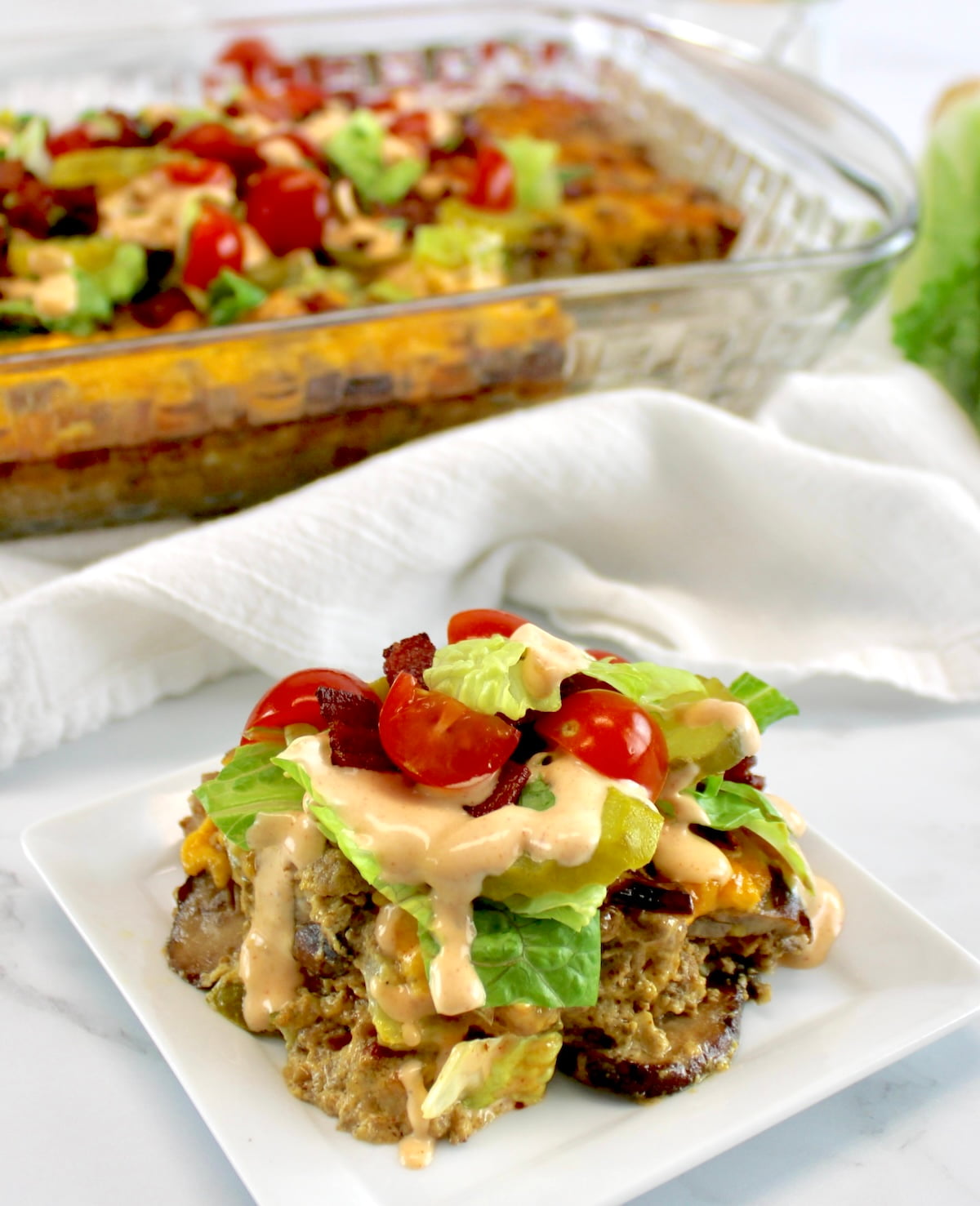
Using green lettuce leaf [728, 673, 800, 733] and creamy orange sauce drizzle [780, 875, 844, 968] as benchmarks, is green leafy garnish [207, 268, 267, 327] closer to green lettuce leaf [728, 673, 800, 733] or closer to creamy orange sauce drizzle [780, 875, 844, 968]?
green lettuce leaf [728, 673, 800, 733]

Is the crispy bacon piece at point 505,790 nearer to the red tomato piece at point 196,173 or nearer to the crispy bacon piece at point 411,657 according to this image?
the crispy bacon piece at point 411,657

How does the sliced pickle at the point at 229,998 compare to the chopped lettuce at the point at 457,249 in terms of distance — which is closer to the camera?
the sliced pickle at the point at 229,998

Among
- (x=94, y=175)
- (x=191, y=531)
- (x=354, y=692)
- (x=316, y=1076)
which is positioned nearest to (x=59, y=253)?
(x=94, y=175)

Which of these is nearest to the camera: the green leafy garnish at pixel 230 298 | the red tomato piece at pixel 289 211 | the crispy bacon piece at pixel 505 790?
the crispy bacon piece at pixel 505 790

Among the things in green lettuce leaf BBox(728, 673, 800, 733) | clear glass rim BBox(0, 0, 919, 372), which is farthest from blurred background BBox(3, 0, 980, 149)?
green lettuce leaf BBox(728, 673, 800, 733)

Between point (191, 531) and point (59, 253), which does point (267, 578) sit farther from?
point (59, 253)

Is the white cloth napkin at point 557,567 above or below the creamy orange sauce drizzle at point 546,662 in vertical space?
below

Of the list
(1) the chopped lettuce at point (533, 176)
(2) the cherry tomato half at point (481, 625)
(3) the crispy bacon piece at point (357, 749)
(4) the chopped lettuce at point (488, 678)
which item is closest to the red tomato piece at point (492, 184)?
(1) the chopped lettuce at point (533, 176)
